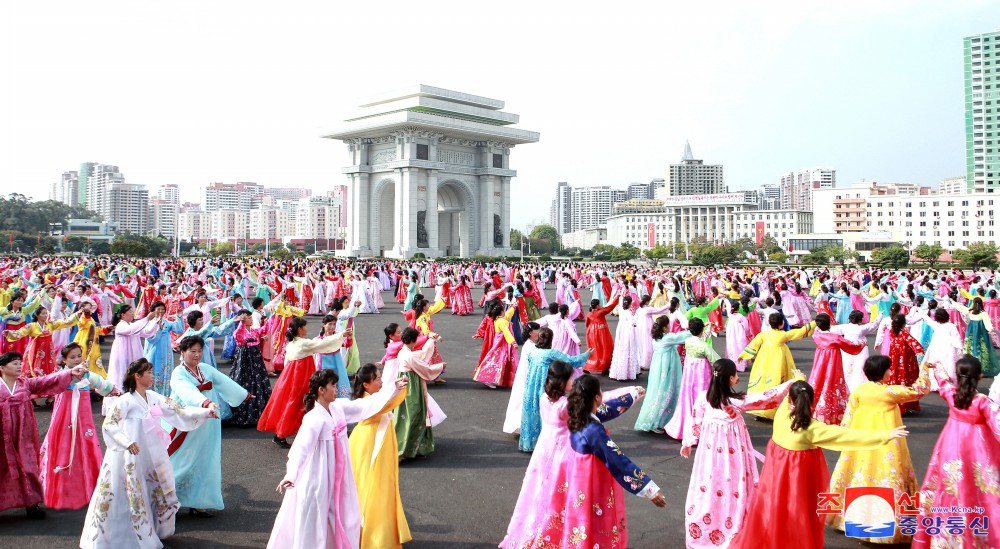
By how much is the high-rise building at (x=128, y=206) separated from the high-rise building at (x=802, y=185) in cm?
15141

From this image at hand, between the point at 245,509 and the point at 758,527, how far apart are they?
3771 millimetres

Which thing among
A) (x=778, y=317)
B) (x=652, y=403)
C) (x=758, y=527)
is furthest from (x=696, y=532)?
(x=778, y=317)

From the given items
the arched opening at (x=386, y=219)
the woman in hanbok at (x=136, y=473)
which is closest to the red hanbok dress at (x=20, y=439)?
the woman in hanbok at (x=136, y=473)

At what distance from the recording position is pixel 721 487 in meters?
4.65

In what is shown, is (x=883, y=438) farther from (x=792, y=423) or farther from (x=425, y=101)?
(x=425, y=101)

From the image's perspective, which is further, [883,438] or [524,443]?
[524,443]

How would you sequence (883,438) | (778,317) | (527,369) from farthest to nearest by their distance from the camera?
(778,317), (527,369), (883,438)

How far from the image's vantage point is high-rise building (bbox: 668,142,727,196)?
16262 centimetres

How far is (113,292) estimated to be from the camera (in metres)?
16.0

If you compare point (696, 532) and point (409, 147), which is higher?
point (409, 147)

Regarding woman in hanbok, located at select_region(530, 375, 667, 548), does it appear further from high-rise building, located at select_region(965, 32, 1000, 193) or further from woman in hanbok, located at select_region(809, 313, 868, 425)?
high-rise building, located at select_region(965, 32, 1000, 193)

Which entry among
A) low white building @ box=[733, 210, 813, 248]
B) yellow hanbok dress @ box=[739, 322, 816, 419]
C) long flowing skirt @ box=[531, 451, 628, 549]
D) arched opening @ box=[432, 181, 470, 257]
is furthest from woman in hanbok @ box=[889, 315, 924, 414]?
low white building @ box=[733, 210, 813, 248]

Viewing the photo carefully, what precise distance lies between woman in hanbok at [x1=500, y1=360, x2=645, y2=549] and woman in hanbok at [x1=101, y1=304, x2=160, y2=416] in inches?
220

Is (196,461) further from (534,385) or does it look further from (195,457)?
(534,385)
